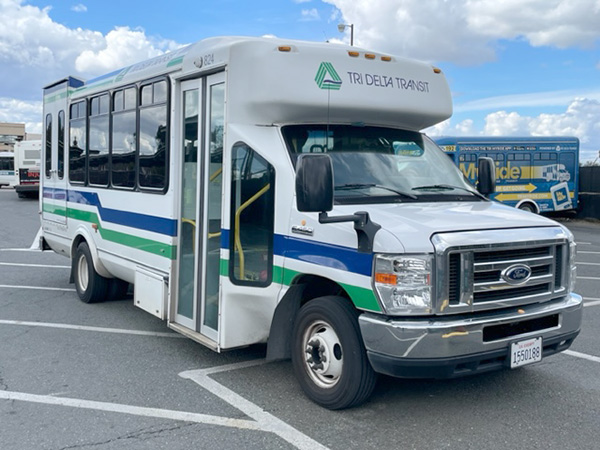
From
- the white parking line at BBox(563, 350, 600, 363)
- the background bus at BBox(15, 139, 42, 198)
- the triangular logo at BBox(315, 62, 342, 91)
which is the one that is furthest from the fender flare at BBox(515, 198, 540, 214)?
the background bus at BBox(15, 139, 42, 198)

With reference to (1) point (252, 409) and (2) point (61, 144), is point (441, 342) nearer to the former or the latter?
(1) point (252, 409)

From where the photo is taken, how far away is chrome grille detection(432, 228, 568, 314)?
4.14m

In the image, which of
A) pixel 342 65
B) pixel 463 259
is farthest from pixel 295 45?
pixel 463 259

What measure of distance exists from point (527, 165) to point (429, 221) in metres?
17.3

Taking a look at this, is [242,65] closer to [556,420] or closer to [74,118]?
[556,420]

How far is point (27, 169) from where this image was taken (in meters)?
30.7

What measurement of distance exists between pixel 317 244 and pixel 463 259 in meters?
1.05

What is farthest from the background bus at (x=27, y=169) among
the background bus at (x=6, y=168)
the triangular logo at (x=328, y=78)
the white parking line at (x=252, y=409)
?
the triangular logo at (x=328, y=78)

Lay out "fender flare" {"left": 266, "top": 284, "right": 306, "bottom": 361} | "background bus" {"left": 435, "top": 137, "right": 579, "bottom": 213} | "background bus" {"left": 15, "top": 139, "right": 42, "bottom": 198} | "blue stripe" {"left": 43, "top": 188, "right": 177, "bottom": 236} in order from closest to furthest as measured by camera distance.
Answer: "fender flare" {"left": 266, "top": 284, "right": 306, "bottom": 361} < "blue stripe" {"left": 43, "top": 188, "right": 177, "bottom": 236} < "background bus" {"left": 435, "top": 137, "right": 579, "bottom": 213} < "background bus" {"left": 15, "top": 139, "right": 42, "bottom": 198}

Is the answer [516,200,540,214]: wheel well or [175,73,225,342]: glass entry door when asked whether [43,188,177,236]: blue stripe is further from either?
[516,200,540,214]: wheel well

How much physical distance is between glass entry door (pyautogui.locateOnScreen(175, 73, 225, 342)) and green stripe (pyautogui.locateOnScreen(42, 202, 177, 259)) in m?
0.20

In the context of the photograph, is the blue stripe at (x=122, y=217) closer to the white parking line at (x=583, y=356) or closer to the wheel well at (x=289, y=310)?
the wheel well at (x=289, y=310)

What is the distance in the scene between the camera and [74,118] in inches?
341

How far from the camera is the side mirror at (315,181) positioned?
4203 mm
